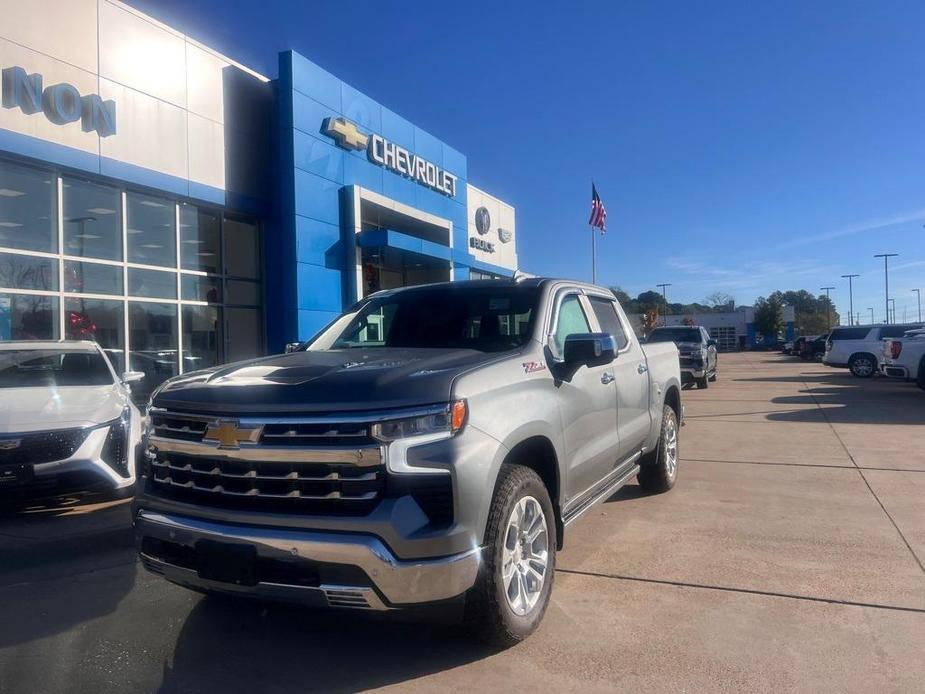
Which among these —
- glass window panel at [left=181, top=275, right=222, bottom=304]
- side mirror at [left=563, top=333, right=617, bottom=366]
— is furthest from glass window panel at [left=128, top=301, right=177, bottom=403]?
side mirror at [left=563, top=333, right=617, bottom=366]

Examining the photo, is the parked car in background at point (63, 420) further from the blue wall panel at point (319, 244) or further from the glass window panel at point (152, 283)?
the blue wall panel at point (319, 244)

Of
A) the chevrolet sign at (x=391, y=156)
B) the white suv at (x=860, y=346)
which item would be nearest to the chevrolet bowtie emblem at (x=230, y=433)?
the chevrolet sign at (x=391, y=156)

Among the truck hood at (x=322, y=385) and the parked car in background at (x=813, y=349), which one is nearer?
the truck hood at (x=322, y=385)

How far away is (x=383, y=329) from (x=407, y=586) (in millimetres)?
2244

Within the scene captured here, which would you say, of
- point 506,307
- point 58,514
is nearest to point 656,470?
point 506,307

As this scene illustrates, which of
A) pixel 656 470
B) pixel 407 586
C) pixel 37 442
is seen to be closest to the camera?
A: pixel 407 586

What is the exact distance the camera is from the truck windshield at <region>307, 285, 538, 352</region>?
4.41 m

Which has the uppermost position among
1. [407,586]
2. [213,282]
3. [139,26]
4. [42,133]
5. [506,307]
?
[139,26]

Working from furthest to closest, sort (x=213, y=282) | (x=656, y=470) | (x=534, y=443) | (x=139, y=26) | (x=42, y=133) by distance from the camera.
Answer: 1. (x=213, y=282)
2. (x=139, y=26)
3. (x=42, y=133)
4. (x=656, y=470)
5. (x=534, y=443)

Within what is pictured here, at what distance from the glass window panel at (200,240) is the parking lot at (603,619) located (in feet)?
25.5

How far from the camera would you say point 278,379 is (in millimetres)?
3395

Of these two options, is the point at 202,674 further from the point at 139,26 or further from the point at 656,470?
the point at 139,26

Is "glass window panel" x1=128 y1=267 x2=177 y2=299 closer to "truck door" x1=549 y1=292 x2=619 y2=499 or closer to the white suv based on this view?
"truck door" x1=549 y1=292 x2=619 y2=499

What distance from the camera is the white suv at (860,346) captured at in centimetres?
2369
